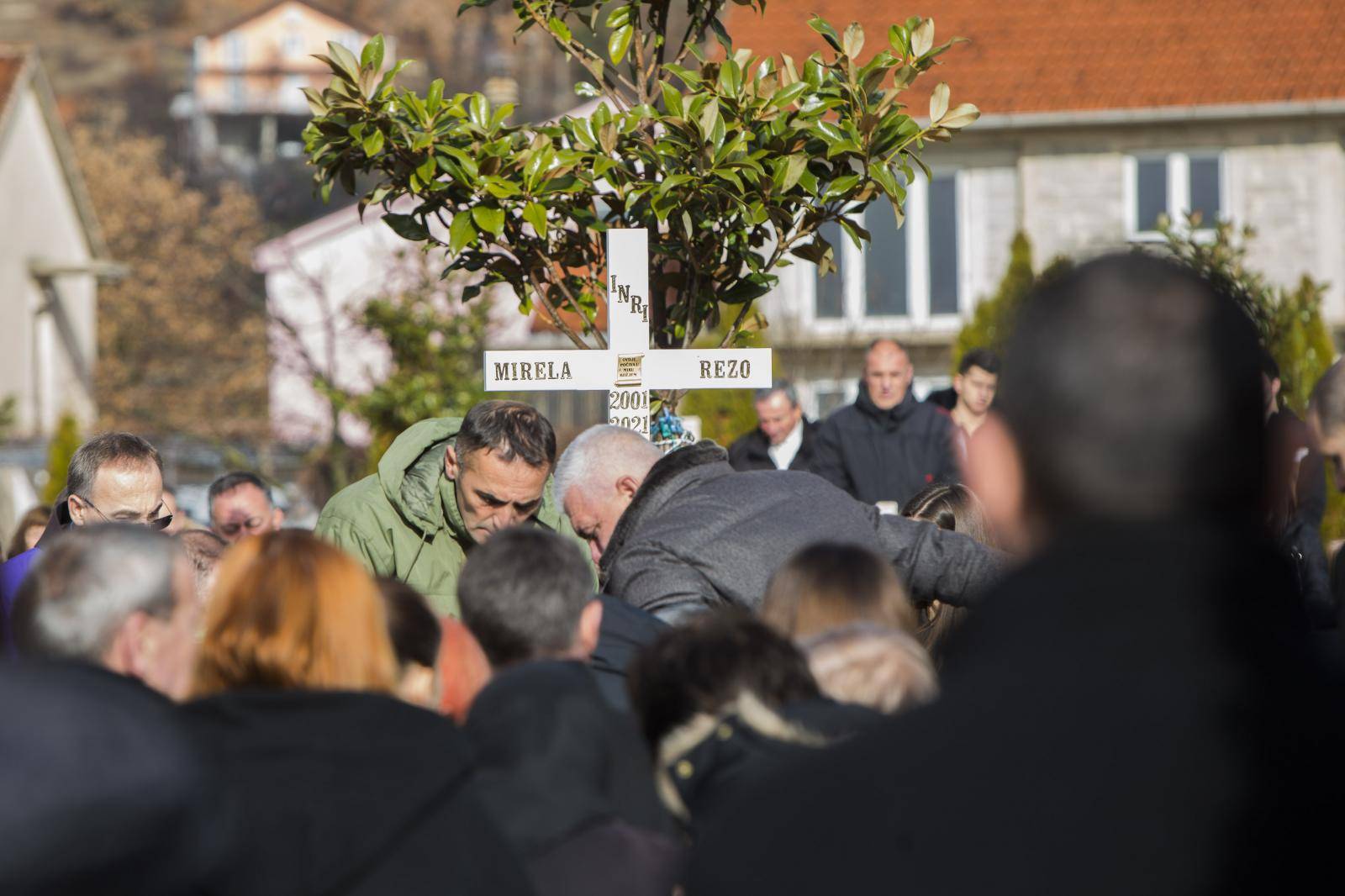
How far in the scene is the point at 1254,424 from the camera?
1.72 meters

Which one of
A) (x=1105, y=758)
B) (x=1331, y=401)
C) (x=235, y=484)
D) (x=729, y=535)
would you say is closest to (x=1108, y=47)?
(x=235, y=484)

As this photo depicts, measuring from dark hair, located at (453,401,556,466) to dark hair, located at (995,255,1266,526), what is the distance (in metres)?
3.96

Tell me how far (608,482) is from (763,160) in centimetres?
119

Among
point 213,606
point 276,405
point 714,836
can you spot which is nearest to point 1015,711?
point 714,836

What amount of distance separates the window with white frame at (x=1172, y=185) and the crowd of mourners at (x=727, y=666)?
2016 centimetres

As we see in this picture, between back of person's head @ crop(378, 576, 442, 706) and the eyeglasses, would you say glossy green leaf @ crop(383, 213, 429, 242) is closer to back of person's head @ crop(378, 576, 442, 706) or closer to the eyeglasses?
the eyeglasses

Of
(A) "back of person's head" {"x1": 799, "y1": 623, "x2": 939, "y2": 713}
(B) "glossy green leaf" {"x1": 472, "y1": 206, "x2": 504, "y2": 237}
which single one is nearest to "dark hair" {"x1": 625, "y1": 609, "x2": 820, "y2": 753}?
(A) "back of person's head" {"x1": 799, "y1": 623, "x2": 939, "y2": 713}

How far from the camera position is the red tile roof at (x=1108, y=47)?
998 inches

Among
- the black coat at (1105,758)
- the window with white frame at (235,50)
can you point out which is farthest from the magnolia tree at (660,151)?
the window with white frame at (235,50)

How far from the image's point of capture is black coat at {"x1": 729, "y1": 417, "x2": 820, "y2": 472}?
1007 centimetres

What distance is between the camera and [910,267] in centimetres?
2692

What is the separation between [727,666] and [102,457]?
3.37 m

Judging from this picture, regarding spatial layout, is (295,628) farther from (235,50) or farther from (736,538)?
(235,50)

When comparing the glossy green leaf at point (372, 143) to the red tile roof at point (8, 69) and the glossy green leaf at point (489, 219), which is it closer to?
the glossy green leaf at point (489, 219)
